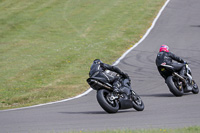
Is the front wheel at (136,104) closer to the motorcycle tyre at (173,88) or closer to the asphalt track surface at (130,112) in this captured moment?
the asphalt track surface at (130,112)

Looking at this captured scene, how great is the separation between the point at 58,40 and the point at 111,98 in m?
19.1

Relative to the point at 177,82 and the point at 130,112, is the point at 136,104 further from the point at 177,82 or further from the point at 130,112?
the point at 177,82

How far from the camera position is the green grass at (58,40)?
16328 millimetres

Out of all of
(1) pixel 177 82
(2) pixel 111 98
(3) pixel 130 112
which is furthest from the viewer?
(1) pixel 177 82

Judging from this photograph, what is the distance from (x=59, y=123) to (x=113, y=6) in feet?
105

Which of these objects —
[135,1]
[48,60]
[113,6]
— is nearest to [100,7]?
[113,6]

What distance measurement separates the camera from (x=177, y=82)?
43.1 feet

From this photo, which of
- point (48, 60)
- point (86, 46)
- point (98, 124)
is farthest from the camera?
point (86, 46)

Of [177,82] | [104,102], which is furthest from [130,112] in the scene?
[177,82]

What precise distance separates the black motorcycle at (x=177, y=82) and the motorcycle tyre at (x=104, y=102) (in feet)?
10.5

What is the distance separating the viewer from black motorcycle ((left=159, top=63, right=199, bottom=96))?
1287 cm

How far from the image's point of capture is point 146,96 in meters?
13.4

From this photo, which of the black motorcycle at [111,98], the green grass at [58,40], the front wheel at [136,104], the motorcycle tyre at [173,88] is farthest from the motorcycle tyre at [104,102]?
the green grass at [58,40]

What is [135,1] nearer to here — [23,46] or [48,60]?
[23,46]
